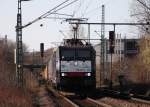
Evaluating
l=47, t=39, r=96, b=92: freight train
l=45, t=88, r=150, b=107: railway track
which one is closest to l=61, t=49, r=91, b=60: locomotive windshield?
l=47, t=39, r=96, b=92: freight train

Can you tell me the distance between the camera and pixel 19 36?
37.1 meters

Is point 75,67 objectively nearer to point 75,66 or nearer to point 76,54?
point 75,66

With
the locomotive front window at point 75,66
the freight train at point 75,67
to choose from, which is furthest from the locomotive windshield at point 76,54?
the locomotive front window at point 75,66

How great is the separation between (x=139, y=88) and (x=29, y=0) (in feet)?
47.3

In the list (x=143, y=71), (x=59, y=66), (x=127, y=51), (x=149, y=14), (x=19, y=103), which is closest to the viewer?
(x=19, y=103)

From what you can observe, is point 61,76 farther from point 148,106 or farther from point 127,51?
point 127,51

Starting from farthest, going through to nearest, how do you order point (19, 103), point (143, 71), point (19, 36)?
1. point (143, 71)
2. point (19, 36)
3. point (19, 103)

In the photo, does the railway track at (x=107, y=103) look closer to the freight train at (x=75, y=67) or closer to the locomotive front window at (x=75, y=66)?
the freight train at (x=75, y=67)

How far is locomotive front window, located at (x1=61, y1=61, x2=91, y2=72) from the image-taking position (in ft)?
114

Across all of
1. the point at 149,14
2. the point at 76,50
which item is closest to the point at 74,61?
the point at 76,50

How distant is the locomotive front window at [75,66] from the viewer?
34844 mm

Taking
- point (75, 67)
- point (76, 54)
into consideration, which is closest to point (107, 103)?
point (75, 67)

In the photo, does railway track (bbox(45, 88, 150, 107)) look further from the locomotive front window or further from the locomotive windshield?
the locomotive windshield

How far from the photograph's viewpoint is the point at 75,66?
34844 mm
